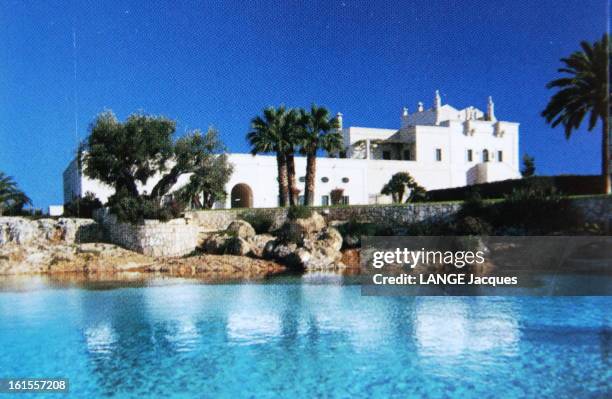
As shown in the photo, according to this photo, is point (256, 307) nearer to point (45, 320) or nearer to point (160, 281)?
point (45, 320)

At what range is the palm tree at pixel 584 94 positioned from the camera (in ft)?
76.4

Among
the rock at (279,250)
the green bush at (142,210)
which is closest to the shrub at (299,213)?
the rock at (279,250)

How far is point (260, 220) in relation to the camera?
2534 centimetres

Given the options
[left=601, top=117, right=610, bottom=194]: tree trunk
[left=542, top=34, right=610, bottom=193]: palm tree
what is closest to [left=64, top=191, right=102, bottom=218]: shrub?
[left=542, top=34, right=610, bottom=193]: palm tree

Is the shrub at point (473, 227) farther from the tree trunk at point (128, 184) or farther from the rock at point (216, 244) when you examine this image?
the tree trunk at point (128, 184)

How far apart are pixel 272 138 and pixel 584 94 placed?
14.6 m

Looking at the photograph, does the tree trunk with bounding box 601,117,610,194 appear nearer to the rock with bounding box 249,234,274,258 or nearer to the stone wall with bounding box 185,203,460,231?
the stone wall with bounding box 185,203,460,231

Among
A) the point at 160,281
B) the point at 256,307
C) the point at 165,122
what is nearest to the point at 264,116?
the point at 165,122

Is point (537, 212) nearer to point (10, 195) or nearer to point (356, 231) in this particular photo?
point (356, 231)

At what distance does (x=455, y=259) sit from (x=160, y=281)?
10633 millimetres

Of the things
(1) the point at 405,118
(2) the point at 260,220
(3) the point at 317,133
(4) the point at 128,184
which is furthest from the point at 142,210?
(1) the point at 405,118

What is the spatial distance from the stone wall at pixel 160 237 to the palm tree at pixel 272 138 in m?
7.02

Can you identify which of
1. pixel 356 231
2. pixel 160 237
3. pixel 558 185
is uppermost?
pixel 558 185

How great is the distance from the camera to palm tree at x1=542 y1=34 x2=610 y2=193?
2330 cm
